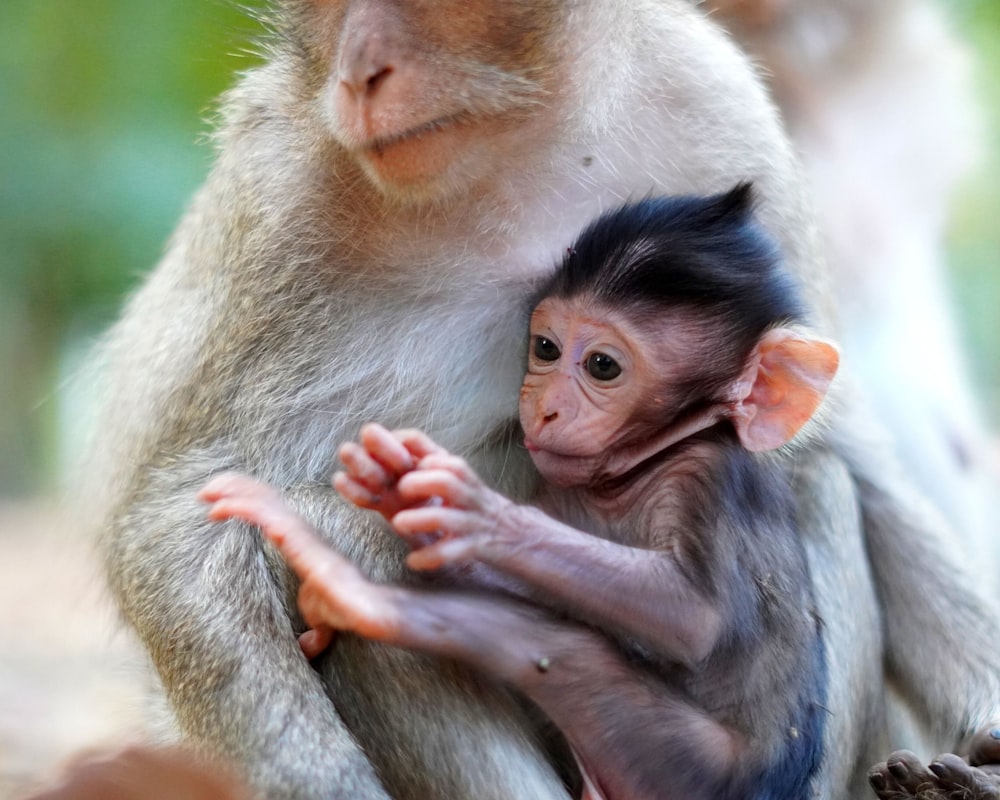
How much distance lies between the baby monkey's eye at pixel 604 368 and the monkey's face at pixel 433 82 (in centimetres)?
52

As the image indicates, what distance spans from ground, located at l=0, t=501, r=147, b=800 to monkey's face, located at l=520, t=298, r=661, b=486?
1433mm

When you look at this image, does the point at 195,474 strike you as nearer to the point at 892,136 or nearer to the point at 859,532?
the point at 859,532

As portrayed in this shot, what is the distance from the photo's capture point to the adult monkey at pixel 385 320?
2.95m

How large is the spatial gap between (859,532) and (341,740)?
1778 millimetres

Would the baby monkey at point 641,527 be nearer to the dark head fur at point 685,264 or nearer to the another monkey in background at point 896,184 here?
the dark head fur at point 685,264

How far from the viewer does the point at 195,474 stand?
130 inches

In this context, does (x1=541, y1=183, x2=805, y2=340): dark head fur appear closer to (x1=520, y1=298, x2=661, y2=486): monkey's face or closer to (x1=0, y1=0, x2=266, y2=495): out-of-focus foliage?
(x1=520, y1=298, x2=661, y2=486): monkey's face

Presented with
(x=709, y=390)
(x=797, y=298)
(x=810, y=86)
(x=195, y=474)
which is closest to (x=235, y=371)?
(x=195, y=474)

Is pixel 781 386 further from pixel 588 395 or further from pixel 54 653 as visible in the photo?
pixel 54 653

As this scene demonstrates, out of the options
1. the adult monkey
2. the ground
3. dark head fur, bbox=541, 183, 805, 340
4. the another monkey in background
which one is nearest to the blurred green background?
the ground

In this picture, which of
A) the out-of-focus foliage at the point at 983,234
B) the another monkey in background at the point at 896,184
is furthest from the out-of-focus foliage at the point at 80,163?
the out-of-focus foliage at the point at 983,234

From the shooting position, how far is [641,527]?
9.86 ft

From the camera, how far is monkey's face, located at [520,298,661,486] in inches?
119

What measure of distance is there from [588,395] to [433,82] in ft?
2.54
